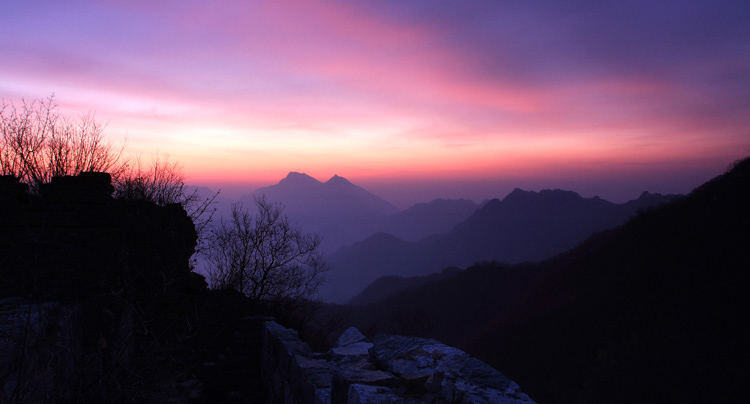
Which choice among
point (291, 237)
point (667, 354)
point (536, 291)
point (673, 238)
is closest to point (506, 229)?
point (536, 291)

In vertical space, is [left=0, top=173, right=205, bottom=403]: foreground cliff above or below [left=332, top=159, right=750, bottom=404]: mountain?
above

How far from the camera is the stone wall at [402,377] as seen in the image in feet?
8.29

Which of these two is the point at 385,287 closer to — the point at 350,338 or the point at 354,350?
the point at 350,338

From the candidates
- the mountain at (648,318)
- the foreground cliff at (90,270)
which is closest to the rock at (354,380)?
the foreground cliff at (90,270)

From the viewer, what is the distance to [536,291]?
156 feet

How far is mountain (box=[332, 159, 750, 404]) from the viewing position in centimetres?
2650

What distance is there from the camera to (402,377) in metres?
2.73

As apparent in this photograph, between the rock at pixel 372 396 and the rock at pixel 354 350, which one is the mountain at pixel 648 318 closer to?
the rock at pixel 354 350

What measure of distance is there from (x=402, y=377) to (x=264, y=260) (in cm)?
1380

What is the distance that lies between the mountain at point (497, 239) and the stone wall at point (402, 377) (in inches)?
4845

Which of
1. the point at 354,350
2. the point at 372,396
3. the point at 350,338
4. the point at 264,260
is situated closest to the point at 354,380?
the point at 372,396

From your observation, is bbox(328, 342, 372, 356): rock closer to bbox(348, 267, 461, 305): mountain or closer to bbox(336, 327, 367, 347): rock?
bbox(336, 327, 367, 347): rock

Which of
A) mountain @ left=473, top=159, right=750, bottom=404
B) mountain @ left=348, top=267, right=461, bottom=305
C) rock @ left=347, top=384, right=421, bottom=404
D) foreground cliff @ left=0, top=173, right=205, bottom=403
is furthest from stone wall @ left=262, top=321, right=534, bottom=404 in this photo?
mountain @ left=348, top=267, right=461, bottom=305

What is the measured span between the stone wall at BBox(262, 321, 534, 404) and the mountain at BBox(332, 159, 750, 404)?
17187 mm
